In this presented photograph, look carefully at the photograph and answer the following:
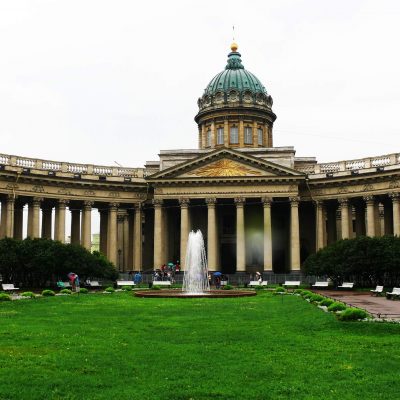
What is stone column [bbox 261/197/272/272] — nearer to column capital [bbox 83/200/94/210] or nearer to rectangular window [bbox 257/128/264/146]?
rectangular window [bbox 257/128/264/146]

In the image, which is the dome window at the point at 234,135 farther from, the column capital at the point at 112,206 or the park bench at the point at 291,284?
the park bench at the point at 291,284

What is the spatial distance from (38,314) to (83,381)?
14270 mm

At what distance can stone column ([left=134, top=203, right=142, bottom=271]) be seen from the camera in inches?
2721

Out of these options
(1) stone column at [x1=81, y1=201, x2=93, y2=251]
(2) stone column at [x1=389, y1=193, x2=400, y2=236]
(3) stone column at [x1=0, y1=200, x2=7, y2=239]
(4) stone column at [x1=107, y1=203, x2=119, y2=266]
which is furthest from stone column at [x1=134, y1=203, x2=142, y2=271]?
(2) stone column at [x1=389, y1=193, x2=400, y2=236]

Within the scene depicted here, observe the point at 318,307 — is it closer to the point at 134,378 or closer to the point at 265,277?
the point at 134,378

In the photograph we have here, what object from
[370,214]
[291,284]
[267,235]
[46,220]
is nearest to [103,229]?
[46,220]

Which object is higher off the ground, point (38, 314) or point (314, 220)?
point (314, 220)

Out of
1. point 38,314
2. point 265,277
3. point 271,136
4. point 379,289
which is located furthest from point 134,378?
point 271,136

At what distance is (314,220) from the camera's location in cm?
7344

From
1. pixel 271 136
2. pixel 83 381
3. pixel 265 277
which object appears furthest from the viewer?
pixel 271 136

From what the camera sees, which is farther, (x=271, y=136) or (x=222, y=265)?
(x=271, y=136)

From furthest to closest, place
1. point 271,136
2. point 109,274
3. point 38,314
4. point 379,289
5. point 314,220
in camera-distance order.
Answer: point 271,136, point 314,220, point 109,274, point 379,289, point 38,314

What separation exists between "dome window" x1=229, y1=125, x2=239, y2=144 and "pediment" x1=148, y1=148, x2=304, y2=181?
14420 mm

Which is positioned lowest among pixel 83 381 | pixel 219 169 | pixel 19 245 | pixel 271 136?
pixel 83 381
